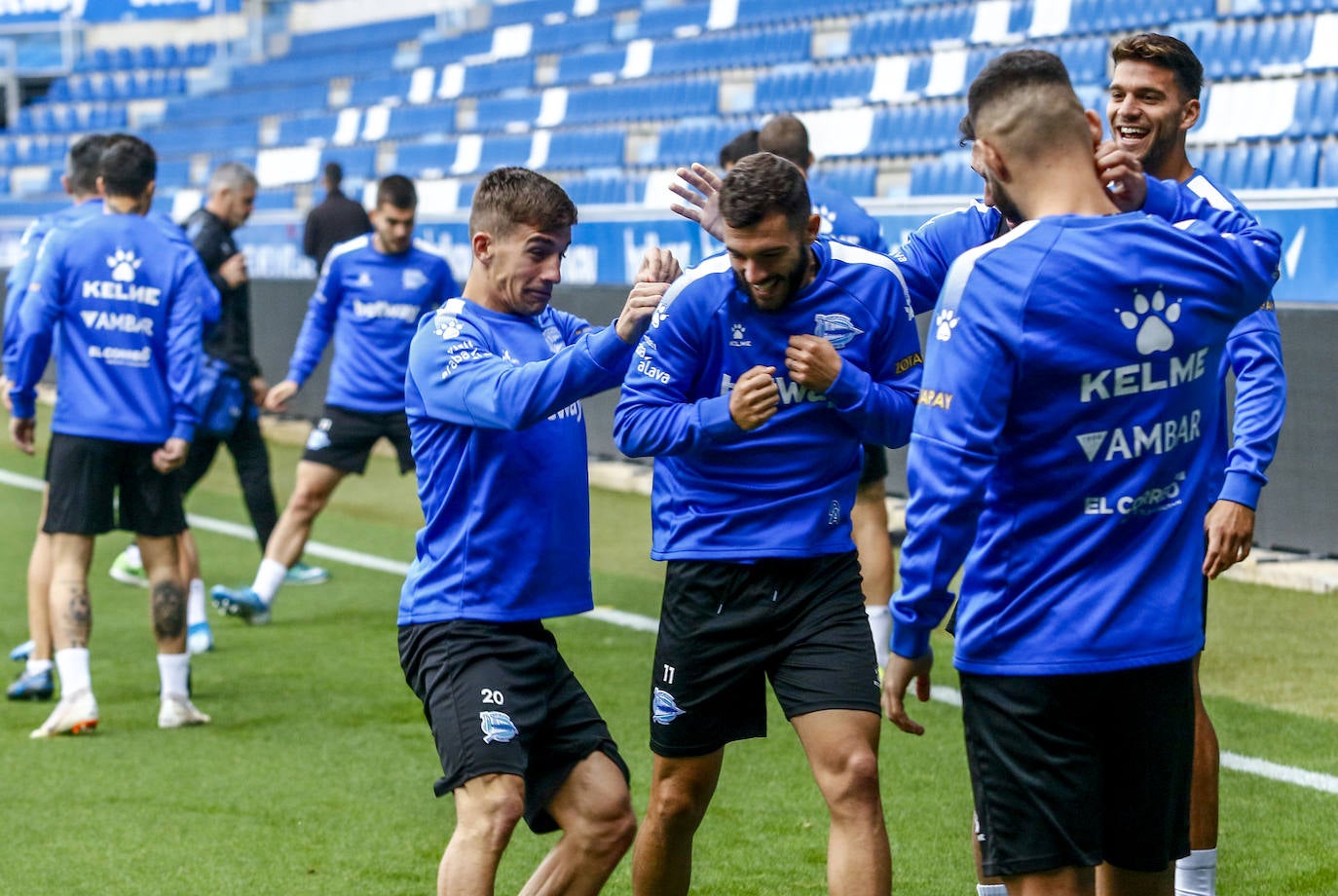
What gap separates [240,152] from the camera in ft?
85.0

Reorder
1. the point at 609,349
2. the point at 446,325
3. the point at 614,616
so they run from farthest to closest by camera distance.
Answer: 1. the point at 614,616
2. the point at 446,325
3. the point at 609,349

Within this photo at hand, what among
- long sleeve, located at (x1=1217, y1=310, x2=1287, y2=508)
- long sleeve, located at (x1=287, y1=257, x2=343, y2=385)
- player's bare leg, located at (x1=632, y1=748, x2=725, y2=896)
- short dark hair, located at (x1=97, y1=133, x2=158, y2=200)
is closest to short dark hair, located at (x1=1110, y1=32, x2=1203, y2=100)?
long sleeve, located at (x1=1217, y1=310, x2=1287, y2=508)

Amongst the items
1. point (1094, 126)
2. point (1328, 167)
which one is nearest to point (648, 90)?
point (1328, 167)

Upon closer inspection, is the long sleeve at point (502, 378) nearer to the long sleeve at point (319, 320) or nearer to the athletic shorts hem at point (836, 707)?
the athletic shorts hem at point (836, 707)

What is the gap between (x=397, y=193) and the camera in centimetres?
885

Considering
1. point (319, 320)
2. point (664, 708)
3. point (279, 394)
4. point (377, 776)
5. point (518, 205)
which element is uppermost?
point (518, 205)

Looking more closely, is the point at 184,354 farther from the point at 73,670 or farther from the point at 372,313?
the point at 372,313

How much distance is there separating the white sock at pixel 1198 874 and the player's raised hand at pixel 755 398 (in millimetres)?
1606

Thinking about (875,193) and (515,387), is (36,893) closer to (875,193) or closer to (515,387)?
(515,387)

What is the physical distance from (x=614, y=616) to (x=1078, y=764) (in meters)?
5.87

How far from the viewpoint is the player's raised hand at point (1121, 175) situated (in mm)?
3248

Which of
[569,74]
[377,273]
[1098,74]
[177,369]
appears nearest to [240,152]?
[569,74]

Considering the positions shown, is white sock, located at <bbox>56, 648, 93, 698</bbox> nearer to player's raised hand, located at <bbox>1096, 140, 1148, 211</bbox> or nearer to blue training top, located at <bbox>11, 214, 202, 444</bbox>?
blue training top, located at <bbox>11, 214, 202, 444</bbox>

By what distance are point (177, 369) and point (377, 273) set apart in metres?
2.44
